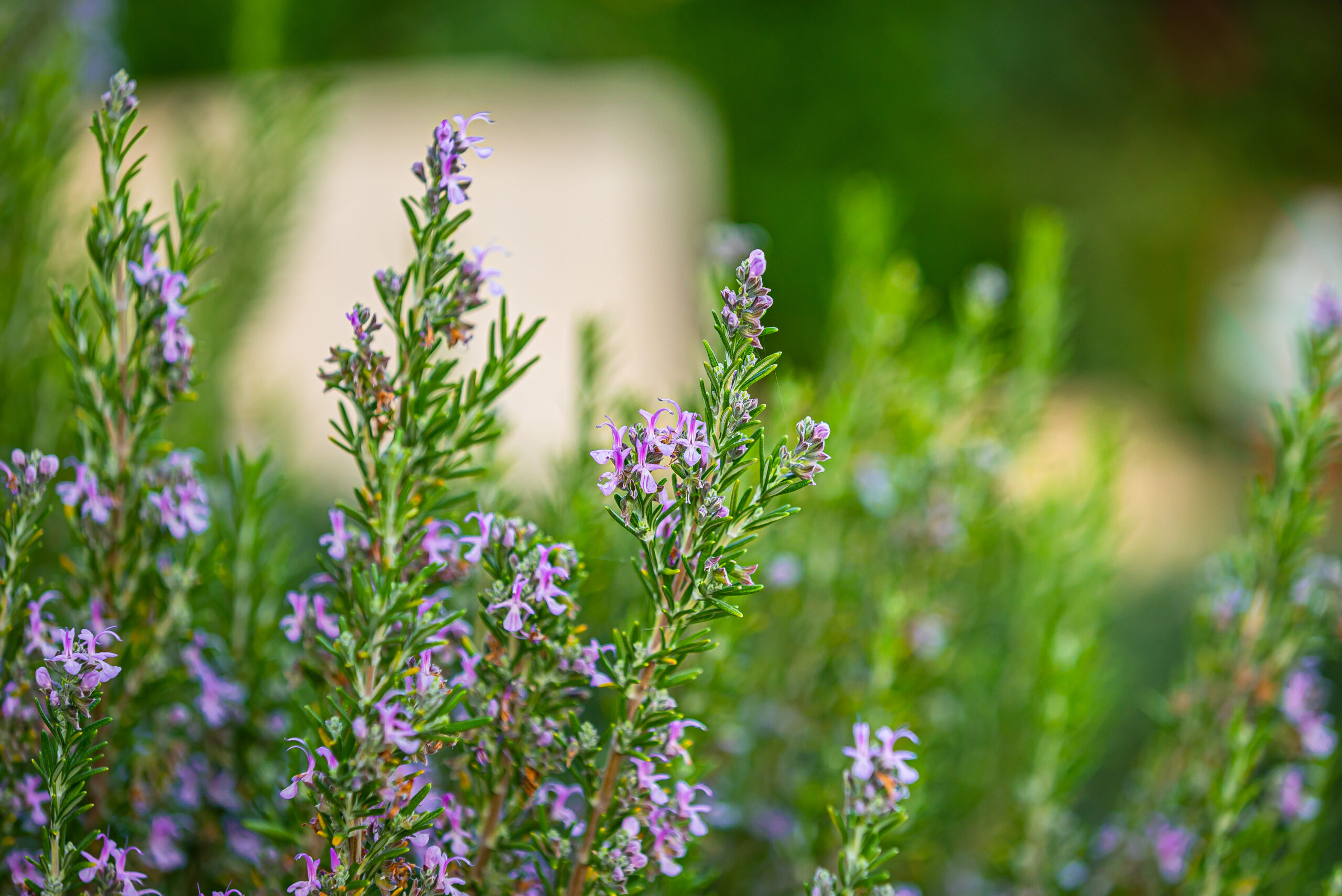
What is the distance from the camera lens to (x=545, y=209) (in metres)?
5.79

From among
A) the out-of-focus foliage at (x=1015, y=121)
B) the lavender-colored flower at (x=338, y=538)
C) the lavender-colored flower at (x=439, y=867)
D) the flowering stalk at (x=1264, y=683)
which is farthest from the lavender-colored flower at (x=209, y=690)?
the out-of-focus foliage at (x=1015, y=121)

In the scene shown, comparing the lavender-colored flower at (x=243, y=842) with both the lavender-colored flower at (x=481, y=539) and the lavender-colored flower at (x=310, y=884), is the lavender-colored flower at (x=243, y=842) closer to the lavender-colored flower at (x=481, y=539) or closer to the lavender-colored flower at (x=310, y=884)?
the lavender-colored flower at (x=310, y=884)

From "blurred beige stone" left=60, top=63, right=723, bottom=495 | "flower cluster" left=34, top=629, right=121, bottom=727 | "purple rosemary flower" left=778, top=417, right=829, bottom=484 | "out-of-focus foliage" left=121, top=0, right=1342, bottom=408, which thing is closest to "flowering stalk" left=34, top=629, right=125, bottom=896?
"flower cluster" left=34, top=629, right=121, bottom=727

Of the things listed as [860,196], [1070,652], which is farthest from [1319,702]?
[860,196]

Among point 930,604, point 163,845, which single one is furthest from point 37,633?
point 930,604

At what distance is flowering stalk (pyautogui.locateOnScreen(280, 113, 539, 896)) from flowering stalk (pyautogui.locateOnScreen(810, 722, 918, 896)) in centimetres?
32

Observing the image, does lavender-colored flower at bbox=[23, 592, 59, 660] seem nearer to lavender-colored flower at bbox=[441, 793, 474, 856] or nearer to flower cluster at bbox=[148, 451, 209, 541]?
flower cluster at bbox=[148, 451, 209, 541]

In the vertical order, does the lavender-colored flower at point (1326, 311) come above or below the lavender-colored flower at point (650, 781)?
above

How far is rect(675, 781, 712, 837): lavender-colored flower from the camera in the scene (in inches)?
29.8

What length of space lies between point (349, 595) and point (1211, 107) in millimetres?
8450

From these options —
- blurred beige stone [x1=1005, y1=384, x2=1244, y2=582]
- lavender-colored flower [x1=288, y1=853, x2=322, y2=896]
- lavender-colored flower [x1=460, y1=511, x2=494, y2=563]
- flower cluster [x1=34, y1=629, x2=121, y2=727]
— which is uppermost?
blurred beige stone [x1=1005, y1=384, x2=1244, y2=582]

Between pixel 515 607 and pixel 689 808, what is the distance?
220 millimetres

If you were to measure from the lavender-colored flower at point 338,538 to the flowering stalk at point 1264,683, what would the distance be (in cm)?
94

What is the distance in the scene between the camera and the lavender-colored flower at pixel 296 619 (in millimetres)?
824
